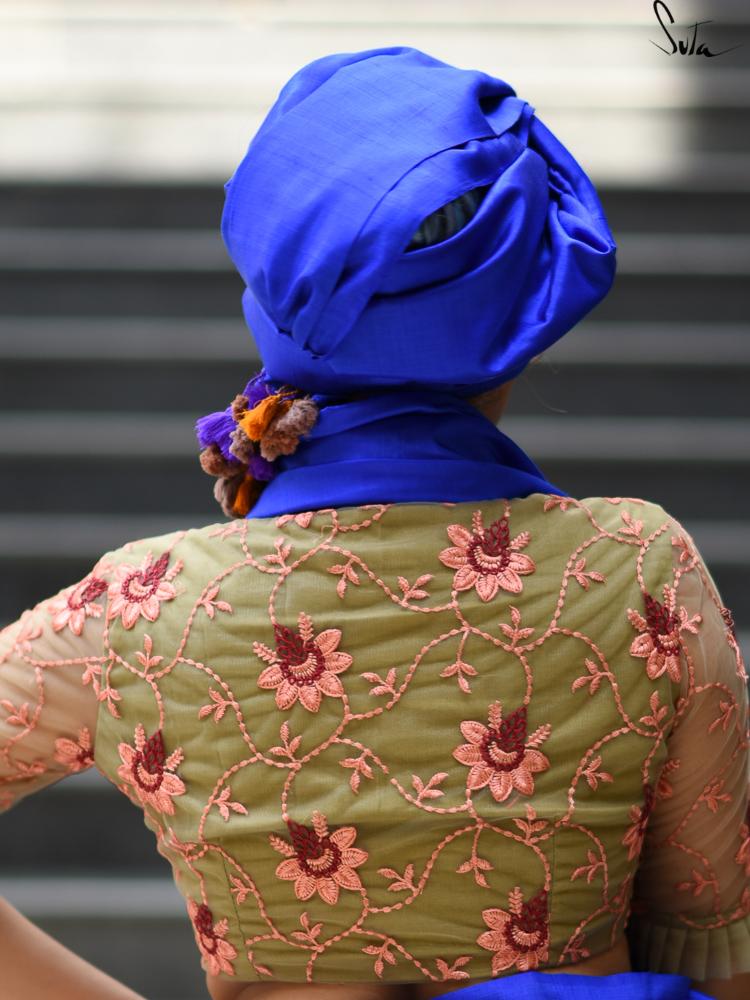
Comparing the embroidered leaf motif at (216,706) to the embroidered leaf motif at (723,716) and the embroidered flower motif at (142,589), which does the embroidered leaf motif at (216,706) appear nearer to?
the embroidered flower motif at (142,589)

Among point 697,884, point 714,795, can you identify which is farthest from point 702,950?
point 714,795

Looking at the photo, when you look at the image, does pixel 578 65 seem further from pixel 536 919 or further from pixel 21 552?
pixel 536 919

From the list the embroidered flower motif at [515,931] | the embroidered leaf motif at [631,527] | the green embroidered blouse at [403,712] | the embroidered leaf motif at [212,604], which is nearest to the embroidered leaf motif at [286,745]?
the green embroidered blouse at [403,712]

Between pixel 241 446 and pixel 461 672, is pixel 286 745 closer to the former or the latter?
pixel 461 672

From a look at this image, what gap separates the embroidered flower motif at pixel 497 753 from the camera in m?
1.10

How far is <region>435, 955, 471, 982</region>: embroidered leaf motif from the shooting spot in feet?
3.68

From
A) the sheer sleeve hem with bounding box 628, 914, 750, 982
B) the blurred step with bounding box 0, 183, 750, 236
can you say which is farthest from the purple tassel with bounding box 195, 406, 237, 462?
the blurred step with bounding box 0, 183, 750, 236

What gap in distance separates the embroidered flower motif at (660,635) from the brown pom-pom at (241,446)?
0.37m

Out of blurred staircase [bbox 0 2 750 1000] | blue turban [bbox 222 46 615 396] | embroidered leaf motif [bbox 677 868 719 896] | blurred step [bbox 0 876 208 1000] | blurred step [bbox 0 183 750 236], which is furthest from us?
blurred step [bbox 0 183 750 236]

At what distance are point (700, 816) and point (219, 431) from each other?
22.7 inches

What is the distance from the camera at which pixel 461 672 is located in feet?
3.62

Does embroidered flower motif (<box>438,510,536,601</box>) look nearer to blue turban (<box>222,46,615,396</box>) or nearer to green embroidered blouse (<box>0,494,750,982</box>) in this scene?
green embroidered blouse (<box>0,494,750,982</box>)

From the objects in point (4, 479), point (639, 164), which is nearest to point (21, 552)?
point (4, 479)

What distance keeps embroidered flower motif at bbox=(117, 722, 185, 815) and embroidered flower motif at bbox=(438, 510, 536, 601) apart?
290mm
